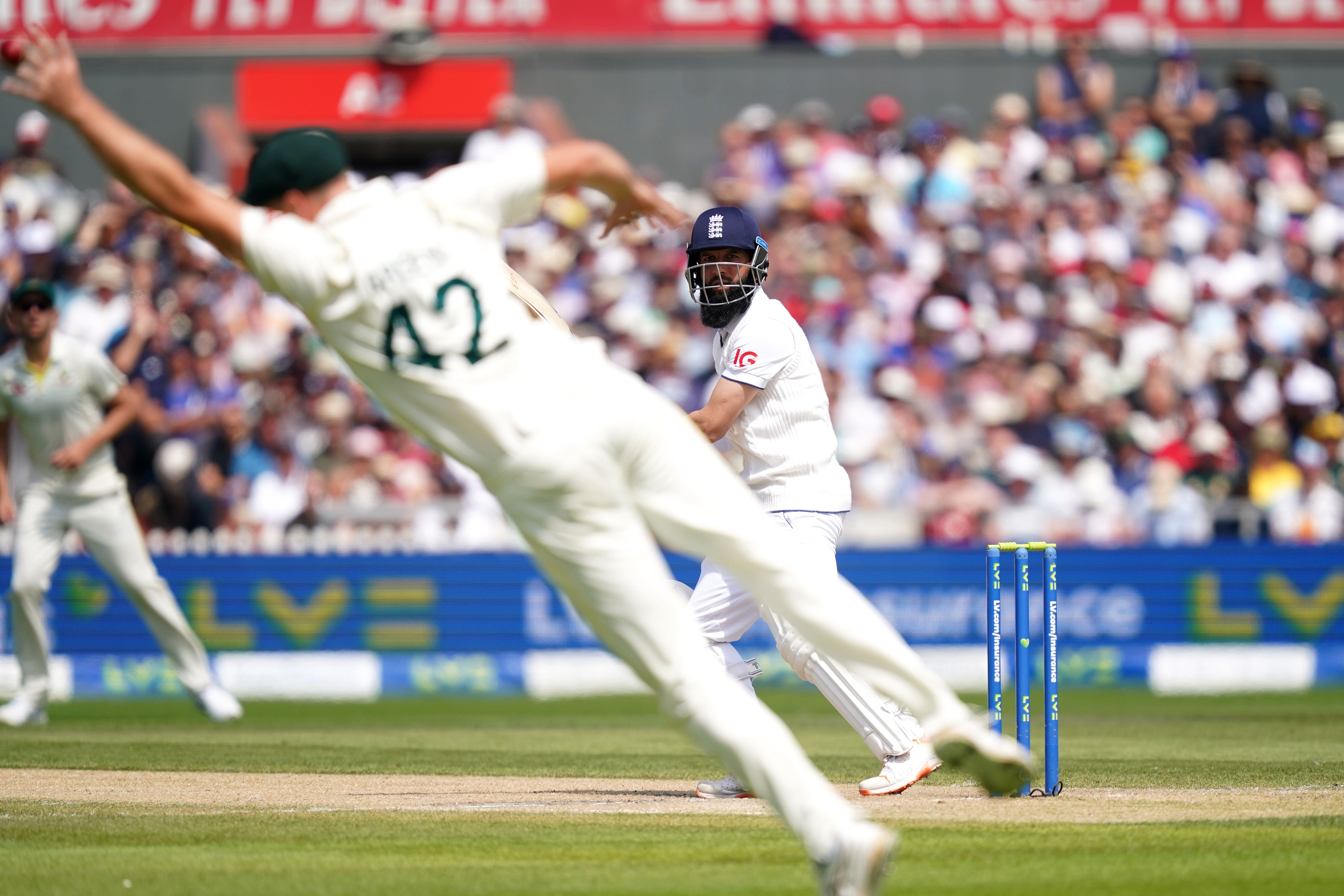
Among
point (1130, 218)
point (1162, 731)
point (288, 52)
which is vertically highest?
point (288, 52)

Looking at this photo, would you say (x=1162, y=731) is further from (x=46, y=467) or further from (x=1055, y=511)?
(x=46, y=467)

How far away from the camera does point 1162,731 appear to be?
10.9m

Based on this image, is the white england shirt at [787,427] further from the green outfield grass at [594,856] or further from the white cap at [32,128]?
the white cap at [32,128]

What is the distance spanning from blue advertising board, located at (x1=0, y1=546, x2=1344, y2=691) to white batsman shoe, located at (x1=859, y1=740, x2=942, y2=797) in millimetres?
7824

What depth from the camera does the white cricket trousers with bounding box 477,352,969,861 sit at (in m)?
4.55

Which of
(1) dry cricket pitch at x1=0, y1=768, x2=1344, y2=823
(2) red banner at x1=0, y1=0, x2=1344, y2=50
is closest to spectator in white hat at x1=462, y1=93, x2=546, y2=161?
(2) red banner at x1=0, y1=0, x2=1344, y2=50

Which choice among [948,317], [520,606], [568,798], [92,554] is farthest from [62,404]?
[948,317]

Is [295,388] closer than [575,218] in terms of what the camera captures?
Yes

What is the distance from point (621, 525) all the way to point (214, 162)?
18894 millimetres

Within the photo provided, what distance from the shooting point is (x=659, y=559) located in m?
4.77

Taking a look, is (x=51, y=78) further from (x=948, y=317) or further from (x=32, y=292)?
(x=948, y=317)

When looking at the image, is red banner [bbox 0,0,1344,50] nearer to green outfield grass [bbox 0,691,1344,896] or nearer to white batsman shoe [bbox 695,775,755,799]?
green outfield grass [bbox 0,691,1344,896]

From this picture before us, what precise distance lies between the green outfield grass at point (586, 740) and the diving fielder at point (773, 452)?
37.0 inches

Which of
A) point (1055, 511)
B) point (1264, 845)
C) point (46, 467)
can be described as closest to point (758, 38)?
point (1055, 511)
